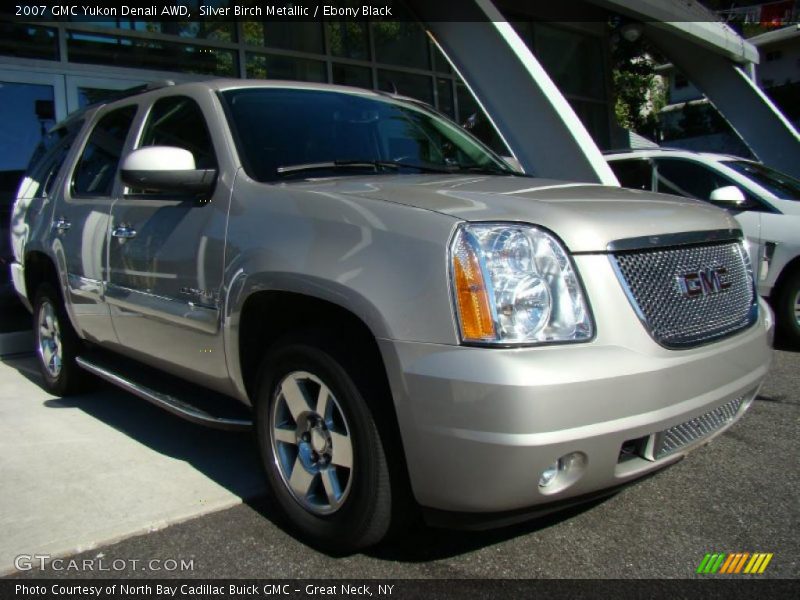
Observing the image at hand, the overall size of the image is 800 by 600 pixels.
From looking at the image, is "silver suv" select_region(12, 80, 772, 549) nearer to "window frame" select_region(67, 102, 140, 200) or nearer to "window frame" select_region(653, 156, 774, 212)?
"window frame" select_region(67, 102, 140, 200)

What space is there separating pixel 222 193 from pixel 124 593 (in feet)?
5.14

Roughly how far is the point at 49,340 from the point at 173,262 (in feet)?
7.11

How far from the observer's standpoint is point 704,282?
8.48ft

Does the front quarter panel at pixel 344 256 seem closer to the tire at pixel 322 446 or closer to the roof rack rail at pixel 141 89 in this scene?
the tire at pixel 322 446

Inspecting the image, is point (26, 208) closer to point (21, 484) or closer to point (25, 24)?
point (21, 484)

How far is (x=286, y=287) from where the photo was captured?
8.44 ft

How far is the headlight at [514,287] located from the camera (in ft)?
6.98

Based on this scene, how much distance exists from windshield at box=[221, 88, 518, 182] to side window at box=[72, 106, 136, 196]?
1.04 metres

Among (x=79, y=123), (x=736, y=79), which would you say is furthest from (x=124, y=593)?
(x=736, y=79)

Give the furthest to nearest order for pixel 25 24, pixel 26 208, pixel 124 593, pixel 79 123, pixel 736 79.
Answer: pixel 736 79 < pixel 25 24 < pixel 26 208 < pixel 79 123 < pixel 124 593

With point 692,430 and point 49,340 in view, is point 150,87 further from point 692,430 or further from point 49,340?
point 692,430

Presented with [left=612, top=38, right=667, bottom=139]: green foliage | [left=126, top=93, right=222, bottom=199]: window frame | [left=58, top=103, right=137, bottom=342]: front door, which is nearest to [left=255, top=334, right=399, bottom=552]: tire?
[left=126, top=93, right=222, bottom=199]: window frame

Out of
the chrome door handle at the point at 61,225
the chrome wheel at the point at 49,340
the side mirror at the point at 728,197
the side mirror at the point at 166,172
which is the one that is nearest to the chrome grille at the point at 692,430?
the side mirror at the point at 166,172

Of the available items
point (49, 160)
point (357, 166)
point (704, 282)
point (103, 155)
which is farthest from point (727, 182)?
point (49, 160)
